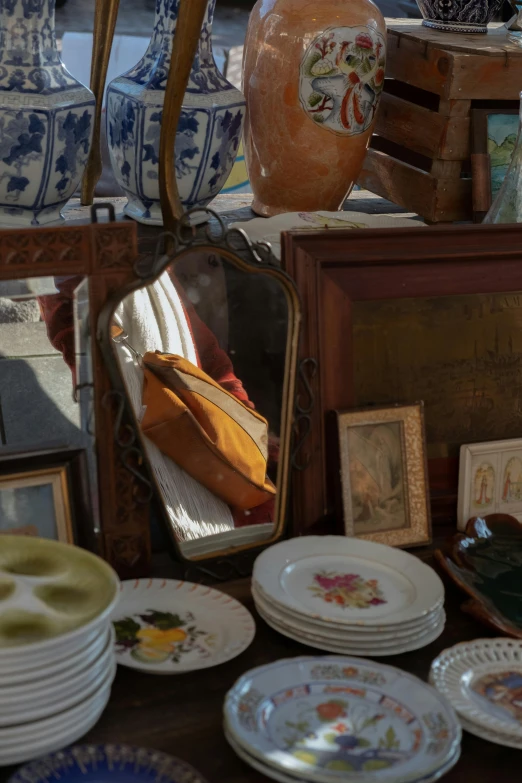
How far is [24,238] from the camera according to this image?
72 centimetres

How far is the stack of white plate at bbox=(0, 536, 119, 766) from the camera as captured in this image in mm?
577

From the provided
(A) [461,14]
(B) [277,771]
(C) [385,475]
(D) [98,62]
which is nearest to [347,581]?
(C) [385,475]

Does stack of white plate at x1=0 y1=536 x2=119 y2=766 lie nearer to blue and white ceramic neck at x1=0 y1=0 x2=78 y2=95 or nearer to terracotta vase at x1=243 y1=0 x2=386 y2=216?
blue and white ceramic neck at x1=0 y1=0 x2=78 y2=95

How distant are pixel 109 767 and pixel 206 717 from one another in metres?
0.09

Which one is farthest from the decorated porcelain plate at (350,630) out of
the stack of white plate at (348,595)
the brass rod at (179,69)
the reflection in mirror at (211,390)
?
the brass rod at (179,69)

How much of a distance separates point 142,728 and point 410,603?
24cm

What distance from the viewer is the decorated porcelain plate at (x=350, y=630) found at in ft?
2.32

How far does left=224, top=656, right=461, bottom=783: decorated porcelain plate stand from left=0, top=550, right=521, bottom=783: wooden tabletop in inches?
1.2

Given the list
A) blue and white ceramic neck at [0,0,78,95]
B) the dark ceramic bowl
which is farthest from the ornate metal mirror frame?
the dark ceramic bowl

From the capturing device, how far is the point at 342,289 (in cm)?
86

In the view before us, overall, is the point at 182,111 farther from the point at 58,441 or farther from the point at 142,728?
the point at 142,728

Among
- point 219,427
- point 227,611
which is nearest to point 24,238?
point 219,427

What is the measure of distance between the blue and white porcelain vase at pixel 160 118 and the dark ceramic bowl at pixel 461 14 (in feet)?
1.28

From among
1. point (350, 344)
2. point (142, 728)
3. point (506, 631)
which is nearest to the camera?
point (142, 728)
